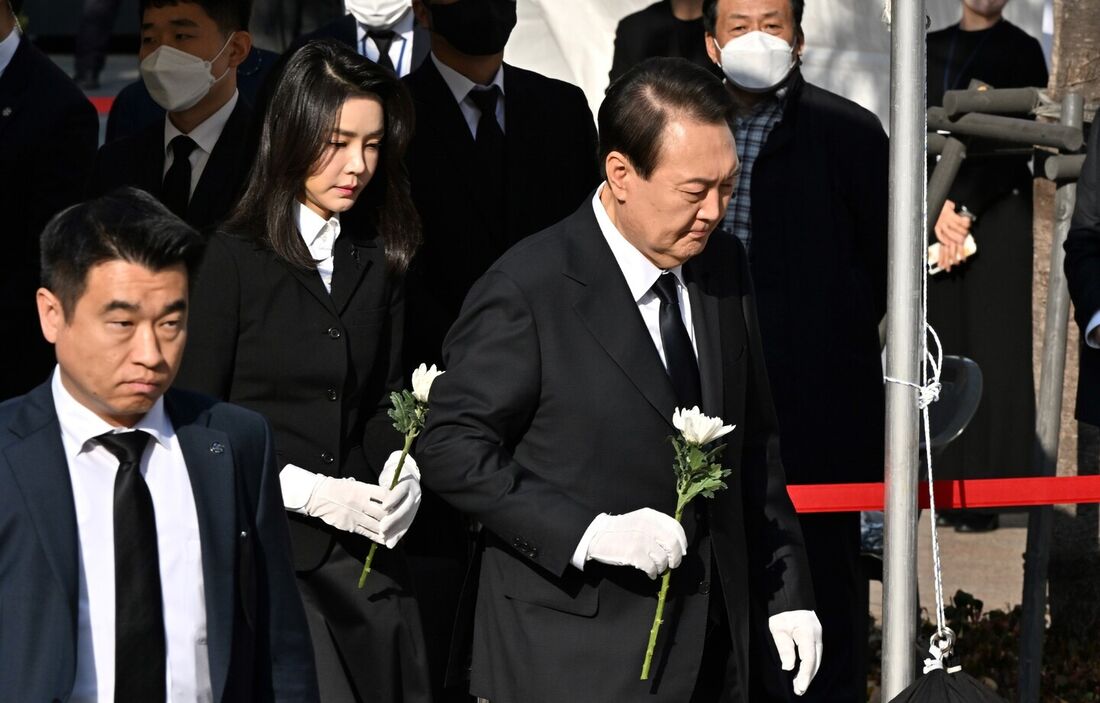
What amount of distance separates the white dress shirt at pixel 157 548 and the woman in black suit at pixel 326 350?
0.93 metres

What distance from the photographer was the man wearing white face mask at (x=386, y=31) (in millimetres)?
6199

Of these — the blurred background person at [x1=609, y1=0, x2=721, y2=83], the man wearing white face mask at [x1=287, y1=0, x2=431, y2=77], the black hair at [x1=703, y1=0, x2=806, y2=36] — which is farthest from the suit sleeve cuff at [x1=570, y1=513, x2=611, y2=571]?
the blurred background person at [x1=609, y1=0, x2=721, y2=83]

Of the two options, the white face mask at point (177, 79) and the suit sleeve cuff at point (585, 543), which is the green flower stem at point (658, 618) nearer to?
the suit sleeve cuff at point (585, 543)

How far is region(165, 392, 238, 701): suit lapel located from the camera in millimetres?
2922

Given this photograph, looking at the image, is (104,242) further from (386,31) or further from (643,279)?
(386,31)

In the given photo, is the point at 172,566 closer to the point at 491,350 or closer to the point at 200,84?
the point at 491,350

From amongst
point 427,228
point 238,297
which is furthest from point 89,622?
point 427,228

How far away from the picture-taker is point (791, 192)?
17.3 ft

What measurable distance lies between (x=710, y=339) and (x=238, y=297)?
106 cm

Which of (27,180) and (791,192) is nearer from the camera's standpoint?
(27,180)

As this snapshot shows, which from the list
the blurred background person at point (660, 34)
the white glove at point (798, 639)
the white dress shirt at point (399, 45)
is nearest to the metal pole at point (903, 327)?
the white glove at point (798, 639)

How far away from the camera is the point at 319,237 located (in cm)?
412

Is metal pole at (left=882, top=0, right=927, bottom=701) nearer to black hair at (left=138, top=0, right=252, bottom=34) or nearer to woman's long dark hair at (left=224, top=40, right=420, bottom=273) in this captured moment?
woman's long dark hair at (left=224, top=40, right=420, bottom=273)

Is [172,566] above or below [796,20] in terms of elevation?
below
